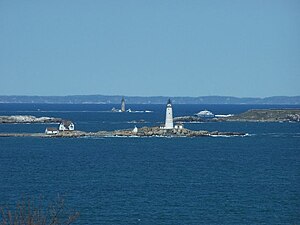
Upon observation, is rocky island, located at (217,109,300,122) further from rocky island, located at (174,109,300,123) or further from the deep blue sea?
the deep blue sea

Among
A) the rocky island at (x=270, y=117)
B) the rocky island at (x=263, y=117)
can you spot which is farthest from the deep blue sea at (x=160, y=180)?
the rocky island at (x=270, y=117)

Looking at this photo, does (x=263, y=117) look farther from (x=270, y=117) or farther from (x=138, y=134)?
(x=138, y=134)

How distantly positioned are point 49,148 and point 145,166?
16715mm

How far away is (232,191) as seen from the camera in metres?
36.2

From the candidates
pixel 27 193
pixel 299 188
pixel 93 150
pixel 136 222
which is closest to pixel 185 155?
pixel 93 150

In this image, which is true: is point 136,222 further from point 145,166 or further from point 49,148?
point 49,148

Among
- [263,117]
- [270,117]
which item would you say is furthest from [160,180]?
[263,117]

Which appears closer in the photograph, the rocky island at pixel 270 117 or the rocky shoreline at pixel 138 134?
A: the rocky shoreline at pixel 138 134

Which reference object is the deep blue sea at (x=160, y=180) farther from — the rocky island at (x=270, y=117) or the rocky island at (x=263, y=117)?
the rocky island at (x=270, y=117)

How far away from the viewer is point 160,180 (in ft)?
133

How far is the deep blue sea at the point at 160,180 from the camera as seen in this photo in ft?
98.6

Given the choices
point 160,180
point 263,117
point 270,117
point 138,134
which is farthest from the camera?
point 263,117

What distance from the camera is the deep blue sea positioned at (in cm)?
3006

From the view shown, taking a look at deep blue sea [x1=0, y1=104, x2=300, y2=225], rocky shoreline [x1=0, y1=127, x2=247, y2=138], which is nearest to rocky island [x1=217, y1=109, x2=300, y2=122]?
rocky shoreline [x1=0, y1=127, x2=247, y2=138]
